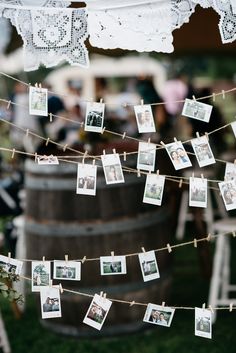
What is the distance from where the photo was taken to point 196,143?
11.3 feet

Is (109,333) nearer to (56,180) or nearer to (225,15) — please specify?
(56,180)

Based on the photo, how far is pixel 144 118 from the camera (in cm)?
342

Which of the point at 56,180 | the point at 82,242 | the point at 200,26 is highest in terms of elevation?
the point at 200,26

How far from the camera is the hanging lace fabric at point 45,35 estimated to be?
10.6 ft

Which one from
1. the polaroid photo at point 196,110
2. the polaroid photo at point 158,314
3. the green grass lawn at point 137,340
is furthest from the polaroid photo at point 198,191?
the green grass lawn at point 137,340

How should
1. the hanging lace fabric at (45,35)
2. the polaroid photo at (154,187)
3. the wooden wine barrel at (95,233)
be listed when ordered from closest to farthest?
the hanging lace fabric at (45,35) → the polaroid photo at (154,187) → the wooden wine barrel at (95,233)

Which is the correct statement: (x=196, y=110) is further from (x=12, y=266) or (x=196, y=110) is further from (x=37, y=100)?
(x=12, y=266)

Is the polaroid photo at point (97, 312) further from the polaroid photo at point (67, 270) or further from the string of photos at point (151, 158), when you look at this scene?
the string of photos at point (151, 158)

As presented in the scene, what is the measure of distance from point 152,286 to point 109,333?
404 mm

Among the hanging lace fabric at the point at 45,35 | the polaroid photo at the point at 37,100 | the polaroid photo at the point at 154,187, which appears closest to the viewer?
the hanging lace fabric at the point at 45,35

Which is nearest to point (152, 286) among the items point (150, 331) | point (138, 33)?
point (150, 331)

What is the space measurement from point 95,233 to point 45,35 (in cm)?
157

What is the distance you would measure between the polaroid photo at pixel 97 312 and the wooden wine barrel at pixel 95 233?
934 millimetres

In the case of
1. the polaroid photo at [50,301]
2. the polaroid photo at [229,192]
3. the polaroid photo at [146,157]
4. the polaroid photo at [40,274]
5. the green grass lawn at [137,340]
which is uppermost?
the polaroid photo at [146,157]
